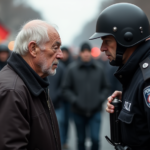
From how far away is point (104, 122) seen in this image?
27.9 ft

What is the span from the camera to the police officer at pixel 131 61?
230cm

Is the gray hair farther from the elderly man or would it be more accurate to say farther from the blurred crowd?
the blurred crowd

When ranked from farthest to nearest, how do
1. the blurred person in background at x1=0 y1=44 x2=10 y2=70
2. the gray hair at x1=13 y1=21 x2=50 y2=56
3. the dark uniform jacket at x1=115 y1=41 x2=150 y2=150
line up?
the blurred person in background at x1=0 y1=44 x2=10 y2=70
the gray hair at x1=13 y1=21 x2=50 y2=56
the dark uniform jacket at x1=115 y1=41 x2=150 y2=150

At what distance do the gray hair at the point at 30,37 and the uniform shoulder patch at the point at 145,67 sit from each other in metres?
0.87

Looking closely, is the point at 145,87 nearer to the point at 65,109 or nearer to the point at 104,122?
the point at 65,109

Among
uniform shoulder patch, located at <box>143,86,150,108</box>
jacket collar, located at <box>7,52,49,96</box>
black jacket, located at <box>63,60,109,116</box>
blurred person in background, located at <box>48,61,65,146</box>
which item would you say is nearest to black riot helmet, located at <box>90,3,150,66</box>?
uniform shoulder patch, located at <box>143,86,150,108</box>

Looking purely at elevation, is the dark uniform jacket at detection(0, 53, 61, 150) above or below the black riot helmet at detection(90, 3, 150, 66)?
below

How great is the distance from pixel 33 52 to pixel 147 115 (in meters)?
1.10

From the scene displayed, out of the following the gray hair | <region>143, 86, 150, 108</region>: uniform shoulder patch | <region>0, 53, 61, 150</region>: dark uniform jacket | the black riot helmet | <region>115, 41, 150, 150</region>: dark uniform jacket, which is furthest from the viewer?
the black riot helmet

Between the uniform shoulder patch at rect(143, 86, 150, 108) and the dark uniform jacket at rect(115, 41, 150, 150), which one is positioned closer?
the uniform shoulder patch at rect(143, 86, 150, 108)

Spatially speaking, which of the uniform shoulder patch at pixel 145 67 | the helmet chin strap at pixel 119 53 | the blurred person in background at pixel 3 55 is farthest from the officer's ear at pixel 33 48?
the blurred person in background at pixel 3 55

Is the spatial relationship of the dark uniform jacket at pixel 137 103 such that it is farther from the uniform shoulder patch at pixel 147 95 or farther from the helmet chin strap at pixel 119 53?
the helmet chin strap at pixel 119 53

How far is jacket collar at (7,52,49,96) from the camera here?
2.27 metres

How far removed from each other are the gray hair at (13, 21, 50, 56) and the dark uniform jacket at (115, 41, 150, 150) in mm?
764
